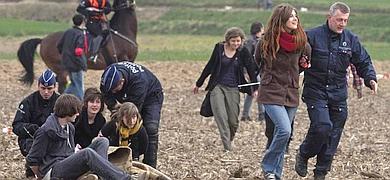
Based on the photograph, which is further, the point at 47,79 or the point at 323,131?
the point at 323,131

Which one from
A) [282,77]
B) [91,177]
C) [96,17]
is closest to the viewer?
[91,177]

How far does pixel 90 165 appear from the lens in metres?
9.75

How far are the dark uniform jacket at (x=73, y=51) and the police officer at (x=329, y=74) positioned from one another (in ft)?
28.3

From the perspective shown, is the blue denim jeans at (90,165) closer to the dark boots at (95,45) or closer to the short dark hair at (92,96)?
the short dark hair at (92,96)

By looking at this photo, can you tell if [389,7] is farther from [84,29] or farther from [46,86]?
[46,86]

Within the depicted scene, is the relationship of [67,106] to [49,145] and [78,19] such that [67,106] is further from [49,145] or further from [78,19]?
[78,19]

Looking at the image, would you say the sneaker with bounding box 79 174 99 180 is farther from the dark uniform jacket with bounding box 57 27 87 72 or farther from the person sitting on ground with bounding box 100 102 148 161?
the dark uniform jacket with bounding box 57 27 87 72

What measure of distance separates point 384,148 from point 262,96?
4346mm

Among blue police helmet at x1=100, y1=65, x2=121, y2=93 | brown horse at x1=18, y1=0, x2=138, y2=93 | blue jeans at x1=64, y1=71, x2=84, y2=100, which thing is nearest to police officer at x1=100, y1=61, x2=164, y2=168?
blue police helmet at x1=100, y1=65, x2=121, y2=93

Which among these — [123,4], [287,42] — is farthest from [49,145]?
[123,4]

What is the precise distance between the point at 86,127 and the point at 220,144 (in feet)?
14.8

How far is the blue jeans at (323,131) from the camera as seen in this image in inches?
443

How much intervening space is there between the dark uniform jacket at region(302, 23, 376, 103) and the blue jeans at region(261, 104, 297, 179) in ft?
1.14

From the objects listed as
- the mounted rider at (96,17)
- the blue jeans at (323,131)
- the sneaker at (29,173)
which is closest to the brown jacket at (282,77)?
the blue jeans at (323,131)
